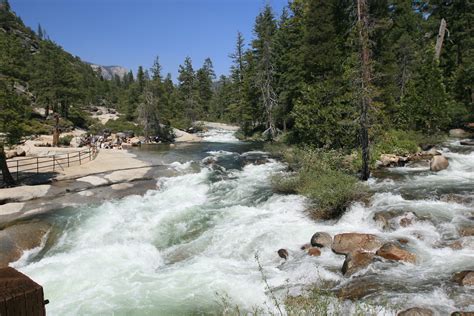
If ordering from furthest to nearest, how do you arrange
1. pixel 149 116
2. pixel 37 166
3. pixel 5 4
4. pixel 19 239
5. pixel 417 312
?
pixel 5 4, pixel 149 116, pixel 37 166, pixel 19 239, pixel 417 312

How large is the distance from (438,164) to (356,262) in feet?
43.3

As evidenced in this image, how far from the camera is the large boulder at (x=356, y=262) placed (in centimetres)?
936

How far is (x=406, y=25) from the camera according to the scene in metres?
43.9

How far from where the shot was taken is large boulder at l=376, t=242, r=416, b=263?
9.77 meters

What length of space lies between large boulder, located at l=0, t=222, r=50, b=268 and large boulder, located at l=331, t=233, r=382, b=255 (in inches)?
422

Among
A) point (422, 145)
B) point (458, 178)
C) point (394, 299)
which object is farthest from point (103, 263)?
point (422, 145)

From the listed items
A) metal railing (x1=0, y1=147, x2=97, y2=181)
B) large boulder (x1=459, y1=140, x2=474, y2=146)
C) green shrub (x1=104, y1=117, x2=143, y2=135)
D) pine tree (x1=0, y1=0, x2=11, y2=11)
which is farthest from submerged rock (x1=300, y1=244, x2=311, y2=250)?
pine tree (x1=0, y1=0, x2=11, y2=11)

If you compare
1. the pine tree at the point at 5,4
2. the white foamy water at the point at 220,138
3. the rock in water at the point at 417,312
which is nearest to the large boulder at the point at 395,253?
the rock in water at the point at 417,312

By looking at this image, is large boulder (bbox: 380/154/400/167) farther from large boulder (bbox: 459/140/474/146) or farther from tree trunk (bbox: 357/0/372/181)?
large boulder (bbox: 459/140/474/146)

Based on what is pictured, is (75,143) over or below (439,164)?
over

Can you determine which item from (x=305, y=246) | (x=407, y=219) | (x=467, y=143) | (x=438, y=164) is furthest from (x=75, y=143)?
(x=467, y=143)

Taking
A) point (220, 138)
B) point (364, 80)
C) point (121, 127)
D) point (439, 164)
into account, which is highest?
point (364, 80)

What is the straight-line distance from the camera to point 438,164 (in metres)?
19.9

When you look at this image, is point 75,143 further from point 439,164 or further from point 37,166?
point 439,164
